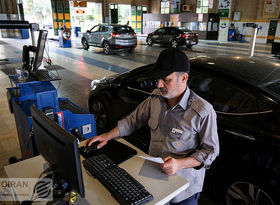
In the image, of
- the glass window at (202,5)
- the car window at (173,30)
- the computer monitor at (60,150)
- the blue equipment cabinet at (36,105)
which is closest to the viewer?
the computer monitor at (60,150)

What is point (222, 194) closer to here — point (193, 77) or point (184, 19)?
point (193, 77)

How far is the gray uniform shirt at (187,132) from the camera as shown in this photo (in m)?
1.62

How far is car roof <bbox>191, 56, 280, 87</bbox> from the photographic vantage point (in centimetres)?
234

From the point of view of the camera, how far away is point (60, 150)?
1.13 meters

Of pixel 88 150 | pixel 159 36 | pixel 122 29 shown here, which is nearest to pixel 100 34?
pixel 122 29

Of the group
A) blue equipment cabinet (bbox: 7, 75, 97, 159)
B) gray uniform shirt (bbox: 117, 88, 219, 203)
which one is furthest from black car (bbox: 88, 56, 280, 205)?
blue equipment cabinet (bbox: 7, 75, 97, 159)

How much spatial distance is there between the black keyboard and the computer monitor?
296 millimetres

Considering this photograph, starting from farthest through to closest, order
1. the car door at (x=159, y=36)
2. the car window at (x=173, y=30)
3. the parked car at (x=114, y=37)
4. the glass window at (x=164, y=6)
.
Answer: the glass window at (x=164, y=6) → the car door at (x=159, y=36) → the car window at (x=173, y=30) → the parked car at (x=114, y=37)

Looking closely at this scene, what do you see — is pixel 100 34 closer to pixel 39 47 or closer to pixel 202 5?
pixel 39 47

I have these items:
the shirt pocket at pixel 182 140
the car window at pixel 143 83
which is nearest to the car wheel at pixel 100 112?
the car window at pixel 143 83

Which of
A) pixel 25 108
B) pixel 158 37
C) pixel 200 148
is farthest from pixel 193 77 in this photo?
pixel 158 37

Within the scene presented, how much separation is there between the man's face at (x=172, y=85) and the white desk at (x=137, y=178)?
0.51 metres

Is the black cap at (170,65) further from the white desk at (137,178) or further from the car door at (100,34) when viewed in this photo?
the car door at (100,34)

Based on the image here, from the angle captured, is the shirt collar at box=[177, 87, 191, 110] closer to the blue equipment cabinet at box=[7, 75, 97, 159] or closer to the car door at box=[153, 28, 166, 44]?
the blue equipment cabinet at box=[7, 75, 97, 159]
